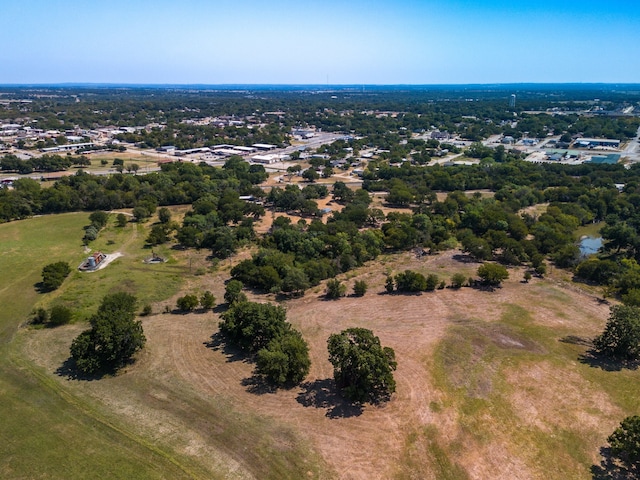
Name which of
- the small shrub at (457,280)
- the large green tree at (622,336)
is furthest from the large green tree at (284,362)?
the large green tree at (622,336)

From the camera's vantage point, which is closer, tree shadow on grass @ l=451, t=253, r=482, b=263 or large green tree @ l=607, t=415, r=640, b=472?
large green tree @ l=607, t=415, r=640, b=472

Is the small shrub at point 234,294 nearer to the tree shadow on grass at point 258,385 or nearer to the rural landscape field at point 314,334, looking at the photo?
the rural landscape field at point 314,334

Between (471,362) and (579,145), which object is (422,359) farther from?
(579,145)

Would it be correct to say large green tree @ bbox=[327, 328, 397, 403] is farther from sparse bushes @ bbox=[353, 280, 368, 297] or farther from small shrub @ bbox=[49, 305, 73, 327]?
small shrub @ bbox=[49, 305, 73, 327]

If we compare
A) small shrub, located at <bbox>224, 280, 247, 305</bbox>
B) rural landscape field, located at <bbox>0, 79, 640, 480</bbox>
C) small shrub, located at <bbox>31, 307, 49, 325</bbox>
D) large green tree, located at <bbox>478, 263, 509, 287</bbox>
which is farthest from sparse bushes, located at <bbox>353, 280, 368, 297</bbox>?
small shrub, located at <bbox>31, 307, 49, 325</bbox>

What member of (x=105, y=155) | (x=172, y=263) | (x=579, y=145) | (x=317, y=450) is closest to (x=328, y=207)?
(x=172, y=263)

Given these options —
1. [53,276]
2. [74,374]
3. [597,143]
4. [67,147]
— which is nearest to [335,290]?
[74,374]

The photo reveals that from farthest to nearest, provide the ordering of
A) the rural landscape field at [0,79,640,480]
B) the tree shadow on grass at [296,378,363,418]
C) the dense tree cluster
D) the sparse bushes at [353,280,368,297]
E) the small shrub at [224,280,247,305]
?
the sparse bushes at [353,280,368,297] → the small shrub at [224,280,247,305] → the dense tree cluster → the tree shadow on grass at [296,378,363,418] → the rural landscape field at [0,79,640,480]
